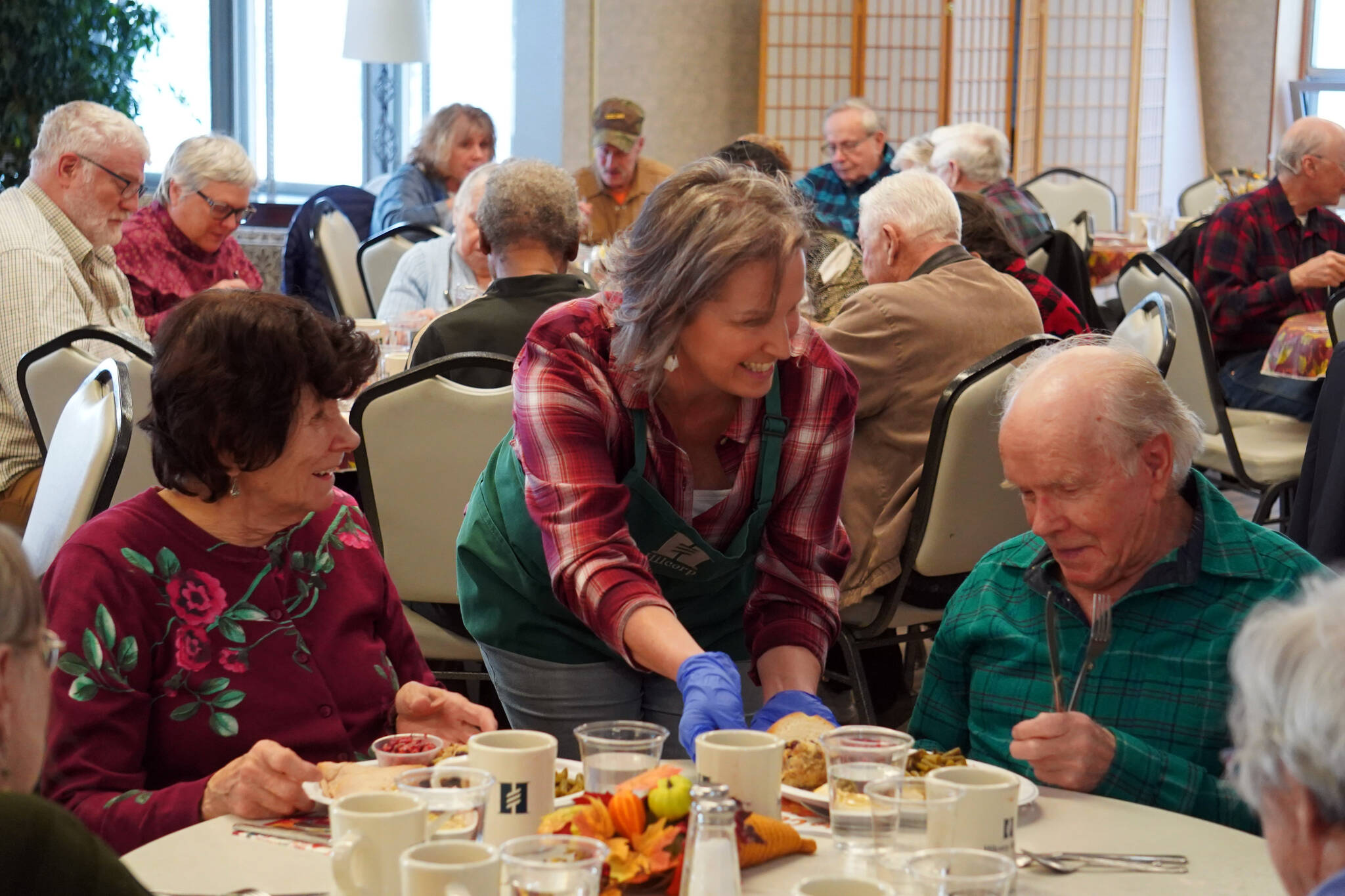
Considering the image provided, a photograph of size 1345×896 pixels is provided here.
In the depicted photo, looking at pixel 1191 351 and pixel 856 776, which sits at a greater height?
pixel 1191 351

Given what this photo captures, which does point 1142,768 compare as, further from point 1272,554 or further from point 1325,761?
point 1325,761

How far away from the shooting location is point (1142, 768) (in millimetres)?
A: 1663

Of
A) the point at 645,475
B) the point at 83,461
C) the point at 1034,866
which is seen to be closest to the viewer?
the point at 1034,866

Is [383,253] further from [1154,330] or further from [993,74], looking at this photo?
[993,74]

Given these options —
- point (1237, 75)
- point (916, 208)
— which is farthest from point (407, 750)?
point (1237, 75)

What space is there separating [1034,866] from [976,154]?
17.4ft

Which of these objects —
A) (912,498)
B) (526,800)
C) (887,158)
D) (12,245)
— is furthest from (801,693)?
(887,158)

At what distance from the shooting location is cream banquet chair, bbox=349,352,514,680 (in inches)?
114

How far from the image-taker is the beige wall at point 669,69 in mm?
8594

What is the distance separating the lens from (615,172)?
22.7ft

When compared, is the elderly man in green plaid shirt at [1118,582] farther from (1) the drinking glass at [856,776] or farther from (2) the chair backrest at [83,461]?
(2) the chair backrest at [83,461]

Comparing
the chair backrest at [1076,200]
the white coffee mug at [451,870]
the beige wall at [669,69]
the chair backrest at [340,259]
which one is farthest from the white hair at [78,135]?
the chair backrest at [1076,200]

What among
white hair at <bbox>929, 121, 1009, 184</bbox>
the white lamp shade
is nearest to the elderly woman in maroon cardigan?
white hair at <bbox>929, 121, 1009, 184</bbox>

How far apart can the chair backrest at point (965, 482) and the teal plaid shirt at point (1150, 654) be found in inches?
39.5
